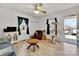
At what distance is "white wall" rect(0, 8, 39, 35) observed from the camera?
2175 mm

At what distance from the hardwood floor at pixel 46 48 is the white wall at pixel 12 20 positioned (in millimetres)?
397

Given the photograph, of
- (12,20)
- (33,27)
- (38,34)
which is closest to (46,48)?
(38,34)

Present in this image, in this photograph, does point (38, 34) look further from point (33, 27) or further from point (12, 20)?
point (12, 20)

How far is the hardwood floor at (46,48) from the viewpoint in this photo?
2226 mm

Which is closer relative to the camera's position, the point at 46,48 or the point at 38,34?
the point at 38,34

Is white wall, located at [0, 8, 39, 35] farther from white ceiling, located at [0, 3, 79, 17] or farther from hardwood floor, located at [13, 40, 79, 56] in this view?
hardwood floor, located at [13, 40, 79, 56]

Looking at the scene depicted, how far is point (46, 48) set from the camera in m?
2.56

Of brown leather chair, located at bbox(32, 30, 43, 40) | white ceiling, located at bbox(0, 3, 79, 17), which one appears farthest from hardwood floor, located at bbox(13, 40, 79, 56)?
white ceiling, located at bbox(0, 3, 79, 17)

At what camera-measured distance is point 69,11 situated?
7.37ft

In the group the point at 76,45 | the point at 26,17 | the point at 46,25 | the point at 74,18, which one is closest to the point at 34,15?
the point at 26,17

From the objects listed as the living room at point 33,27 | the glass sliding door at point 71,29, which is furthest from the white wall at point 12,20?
the glass sliding door at point 71,29

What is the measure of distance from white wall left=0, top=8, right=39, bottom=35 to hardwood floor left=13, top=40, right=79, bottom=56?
0.40 m

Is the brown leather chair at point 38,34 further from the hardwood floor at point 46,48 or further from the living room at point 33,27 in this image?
the hardwood floor at point 46,48

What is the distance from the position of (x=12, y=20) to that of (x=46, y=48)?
3.54ft
